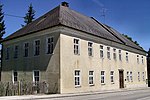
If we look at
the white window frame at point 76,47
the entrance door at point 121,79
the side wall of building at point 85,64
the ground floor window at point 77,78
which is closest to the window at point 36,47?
the side wall of building at point 85,64

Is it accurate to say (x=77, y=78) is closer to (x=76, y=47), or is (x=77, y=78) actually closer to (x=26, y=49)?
(x=76, y=47)

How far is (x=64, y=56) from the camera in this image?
22312 mm

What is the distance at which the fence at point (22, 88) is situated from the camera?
63.7ft

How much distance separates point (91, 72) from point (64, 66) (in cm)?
495

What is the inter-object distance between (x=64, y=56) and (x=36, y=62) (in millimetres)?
3767

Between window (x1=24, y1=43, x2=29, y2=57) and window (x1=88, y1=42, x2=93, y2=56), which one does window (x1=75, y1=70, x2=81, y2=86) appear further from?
Result: window (x1=24, y1=43, x2=29, y2=57)

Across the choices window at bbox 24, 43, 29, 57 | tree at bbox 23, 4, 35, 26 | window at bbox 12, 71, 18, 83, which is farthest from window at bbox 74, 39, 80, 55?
Answer: tree at bbox 23, 4, 35, 26

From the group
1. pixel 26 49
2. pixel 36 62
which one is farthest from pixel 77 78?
pixel 26 49

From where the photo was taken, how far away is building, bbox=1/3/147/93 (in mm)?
22312

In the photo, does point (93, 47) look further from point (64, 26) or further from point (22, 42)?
point (22, 42)

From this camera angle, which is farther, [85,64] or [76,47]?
[85,64]

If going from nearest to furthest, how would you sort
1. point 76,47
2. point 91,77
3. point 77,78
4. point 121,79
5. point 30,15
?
point 77,78 < point 76,47 < point 91,77 < point 121,79 < point 30,15

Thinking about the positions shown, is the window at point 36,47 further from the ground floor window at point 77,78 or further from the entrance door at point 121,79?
the entrance door at point 121,79

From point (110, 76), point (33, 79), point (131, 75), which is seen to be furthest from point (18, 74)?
point (131, 75)
